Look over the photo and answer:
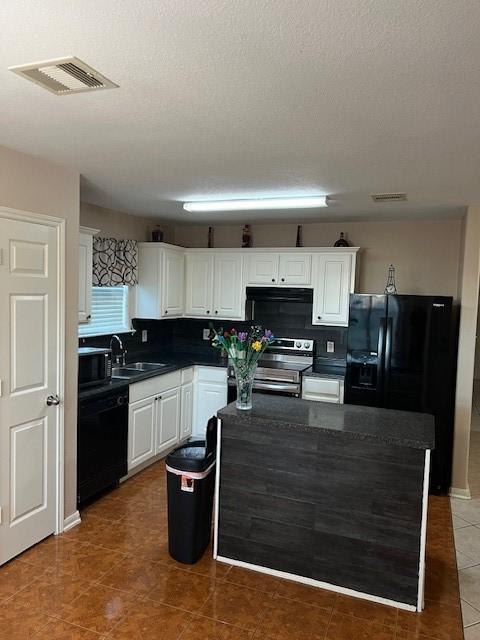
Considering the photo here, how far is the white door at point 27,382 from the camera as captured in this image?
283 centimetres

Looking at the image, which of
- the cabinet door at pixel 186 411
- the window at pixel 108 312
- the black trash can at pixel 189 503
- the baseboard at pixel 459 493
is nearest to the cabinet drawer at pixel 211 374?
the cabinet door at pixel 186 411

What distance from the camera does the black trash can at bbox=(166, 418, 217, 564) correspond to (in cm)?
298

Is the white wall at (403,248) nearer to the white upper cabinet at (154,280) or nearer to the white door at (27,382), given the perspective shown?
the white upper cabinet at (154,280)

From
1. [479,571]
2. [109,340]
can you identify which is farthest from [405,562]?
[109,340]

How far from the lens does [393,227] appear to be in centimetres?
499

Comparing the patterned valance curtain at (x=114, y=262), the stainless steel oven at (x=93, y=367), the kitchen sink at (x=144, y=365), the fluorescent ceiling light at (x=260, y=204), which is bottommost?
the kitchen sink at (x=144, y=365)

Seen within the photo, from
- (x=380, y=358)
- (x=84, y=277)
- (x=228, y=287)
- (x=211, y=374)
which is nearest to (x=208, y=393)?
(x=211, y=374)

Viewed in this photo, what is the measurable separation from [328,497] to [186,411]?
2.57m

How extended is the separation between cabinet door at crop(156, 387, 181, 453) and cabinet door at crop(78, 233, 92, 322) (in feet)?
4.11

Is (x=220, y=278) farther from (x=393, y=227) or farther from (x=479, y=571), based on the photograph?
(x=479, y=571)

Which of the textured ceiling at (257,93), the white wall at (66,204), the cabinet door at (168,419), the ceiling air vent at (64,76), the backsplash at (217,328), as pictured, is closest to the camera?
the textured ceiling at (257,93)

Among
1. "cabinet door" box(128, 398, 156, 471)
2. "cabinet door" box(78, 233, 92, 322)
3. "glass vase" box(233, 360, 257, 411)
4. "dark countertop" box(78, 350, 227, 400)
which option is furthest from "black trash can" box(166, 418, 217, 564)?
"cabinet door" box(78, 233, 92, 322)

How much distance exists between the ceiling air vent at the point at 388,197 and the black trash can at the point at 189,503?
2.22m

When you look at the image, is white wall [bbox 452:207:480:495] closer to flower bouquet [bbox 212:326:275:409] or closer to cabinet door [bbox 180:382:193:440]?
flower bouquet [bbox 212:326:275:409]
